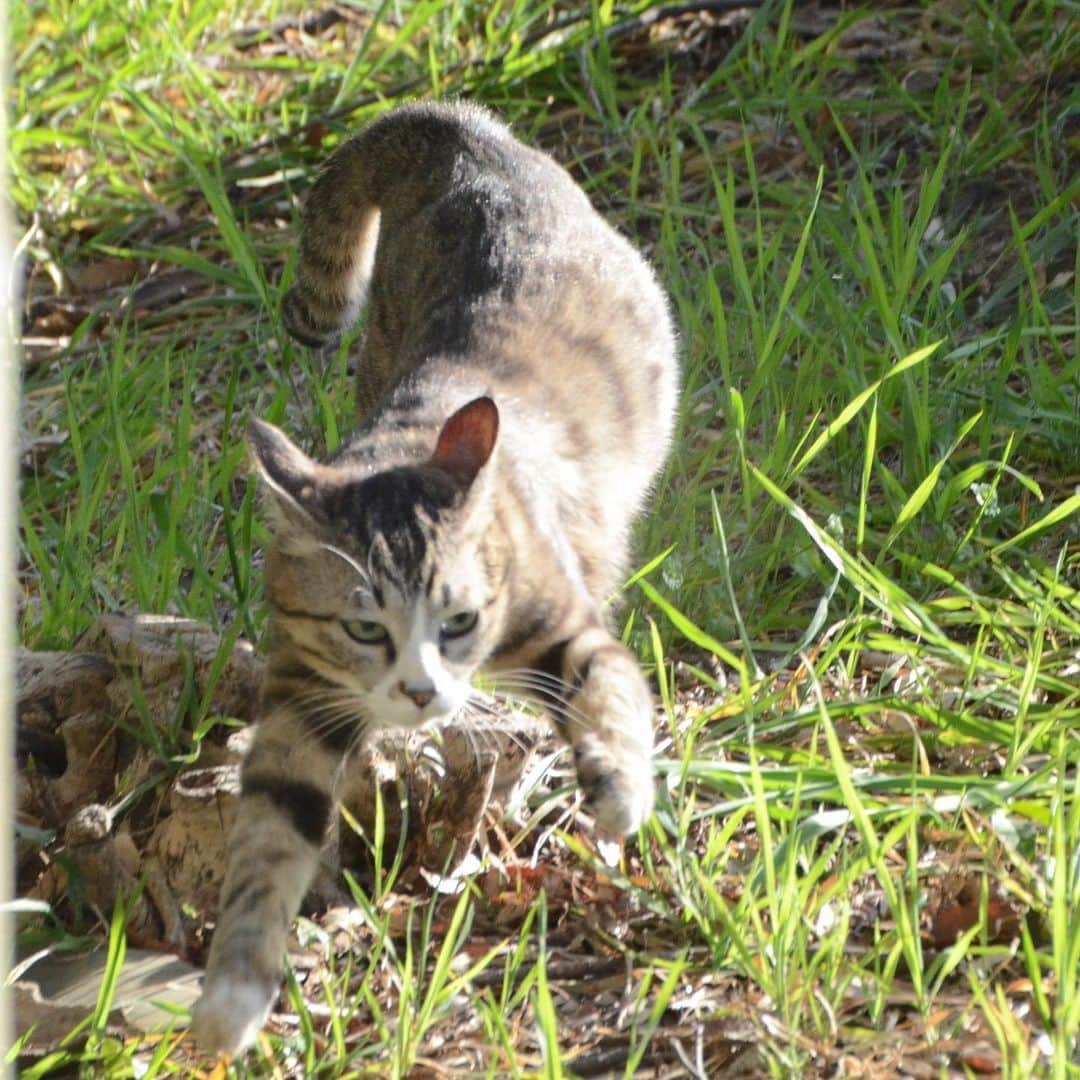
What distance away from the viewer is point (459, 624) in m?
3.03

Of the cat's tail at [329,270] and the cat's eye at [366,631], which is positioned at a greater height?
the cat's eye at [366,631]

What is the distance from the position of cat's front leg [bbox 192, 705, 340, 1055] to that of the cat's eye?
0.18m

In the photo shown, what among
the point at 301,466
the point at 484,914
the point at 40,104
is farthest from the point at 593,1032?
the point at 40,104

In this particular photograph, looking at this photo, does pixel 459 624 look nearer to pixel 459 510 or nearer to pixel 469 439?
pixel 459 510

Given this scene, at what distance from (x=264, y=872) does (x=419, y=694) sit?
37cm

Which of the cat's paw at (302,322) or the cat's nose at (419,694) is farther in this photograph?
A: the cat's paw at (302,322)

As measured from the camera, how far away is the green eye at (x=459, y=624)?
3006 millimetres

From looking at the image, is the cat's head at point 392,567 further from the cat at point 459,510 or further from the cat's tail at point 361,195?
the cat's tail at point 361,195

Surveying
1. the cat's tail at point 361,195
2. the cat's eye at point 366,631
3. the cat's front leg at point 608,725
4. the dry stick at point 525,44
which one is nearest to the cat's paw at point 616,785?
the cat's front leg at point 608,725

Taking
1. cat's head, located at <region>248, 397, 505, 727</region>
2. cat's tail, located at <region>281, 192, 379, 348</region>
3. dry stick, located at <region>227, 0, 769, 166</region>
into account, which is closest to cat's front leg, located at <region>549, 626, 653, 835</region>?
cat's head, located at <region>248, 397, 505, 727</region>

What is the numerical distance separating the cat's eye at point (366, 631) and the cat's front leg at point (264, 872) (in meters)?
0.18

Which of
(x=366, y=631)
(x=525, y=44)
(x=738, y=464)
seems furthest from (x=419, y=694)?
(x=525, y=44)

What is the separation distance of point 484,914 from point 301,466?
0.82 meters

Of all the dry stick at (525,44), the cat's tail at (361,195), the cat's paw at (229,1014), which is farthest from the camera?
the dry stick at (525,44)
